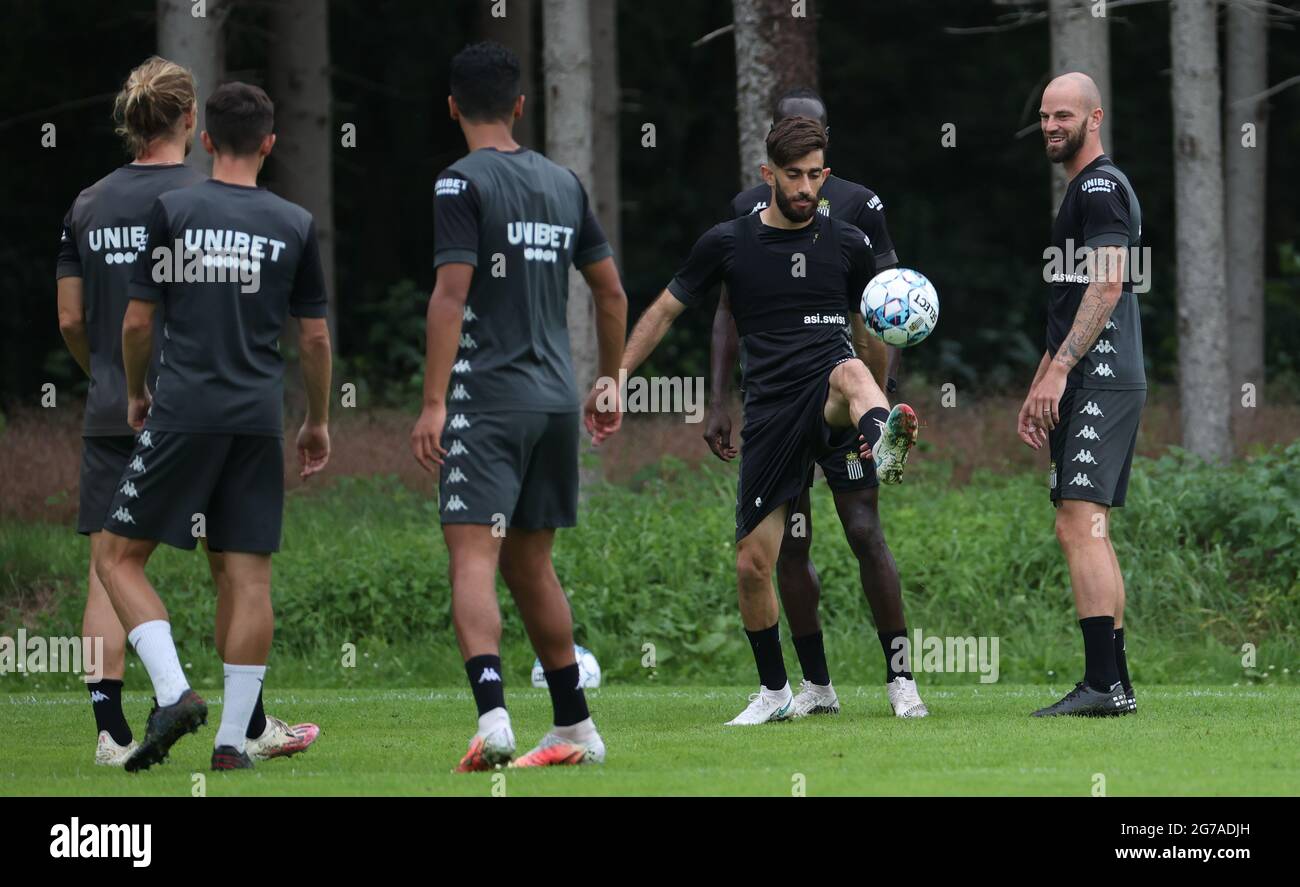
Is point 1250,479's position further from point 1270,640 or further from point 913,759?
point 913,759

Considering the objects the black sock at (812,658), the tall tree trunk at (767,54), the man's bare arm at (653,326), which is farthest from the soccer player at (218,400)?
the tall tree trunk at (767,54)

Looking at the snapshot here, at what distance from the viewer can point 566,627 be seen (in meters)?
6.50

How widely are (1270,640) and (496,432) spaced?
691cm

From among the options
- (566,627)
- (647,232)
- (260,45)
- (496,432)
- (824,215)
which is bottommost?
(566,627)

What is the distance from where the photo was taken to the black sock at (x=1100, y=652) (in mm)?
8016

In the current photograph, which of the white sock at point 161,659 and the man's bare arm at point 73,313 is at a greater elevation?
the man's bare arm at point 73,313

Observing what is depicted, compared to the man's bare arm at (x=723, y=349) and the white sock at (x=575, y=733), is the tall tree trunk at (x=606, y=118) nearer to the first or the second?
the man's bare arm at (x=723, y=349)

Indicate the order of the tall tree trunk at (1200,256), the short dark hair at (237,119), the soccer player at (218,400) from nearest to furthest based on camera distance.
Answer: the soccer player at (218,400) < the short dark hair at (237,119) < the tall tree trunk at (1200,256)

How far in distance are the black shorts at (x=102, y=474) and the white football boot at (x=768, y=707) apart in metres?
2.72

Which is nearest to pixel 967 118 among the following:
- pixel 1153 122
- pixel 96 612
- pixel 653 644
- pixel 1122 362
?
pixel 1153 122

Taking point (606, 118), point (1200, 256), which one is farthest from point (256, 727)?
point (606, 118)

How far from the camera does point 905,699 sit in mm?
8164

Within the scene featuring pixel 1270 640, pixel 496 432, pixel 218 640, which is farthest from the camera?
pixel 1270 640

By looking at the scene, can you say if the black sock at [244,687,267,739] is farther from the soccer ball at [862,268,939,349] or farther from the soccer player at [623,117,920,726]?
the soccer ball at [862,268,939,349]
